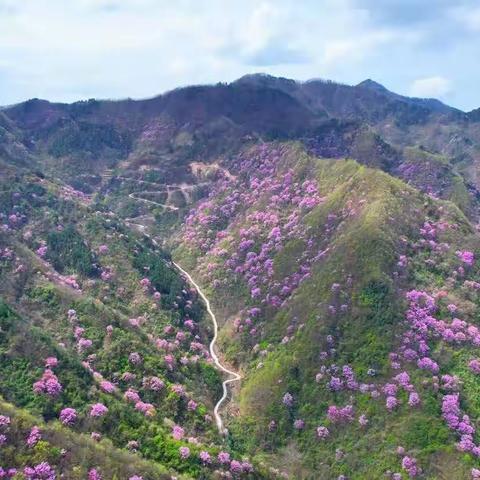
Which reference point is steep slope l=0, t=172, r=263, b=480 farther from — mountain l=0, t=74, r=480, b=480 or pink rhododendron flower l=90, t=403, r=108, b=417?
mountain l=0, t=74, r=480, b=480

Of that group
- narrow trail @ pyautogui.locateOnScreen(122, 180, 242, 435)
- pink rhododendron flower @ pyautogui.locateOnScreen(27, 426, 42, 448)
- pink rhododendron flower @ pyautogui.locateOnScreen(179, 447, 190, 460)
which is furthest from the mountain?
narrow trail @ pyautogui.locateOnScreen(122, 180, 242, 435)

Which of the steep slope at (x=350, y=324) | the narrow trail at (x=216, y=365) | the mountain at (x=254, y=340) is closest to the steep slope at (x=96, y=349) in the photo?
the mountain at (x=254, y=340)

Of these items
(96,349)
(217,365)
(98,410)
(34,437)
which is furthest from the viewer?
(217,365)

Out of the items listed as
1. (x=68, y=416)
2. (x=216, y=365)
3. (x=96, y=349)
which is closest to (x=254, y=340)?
(x=216, y=365)

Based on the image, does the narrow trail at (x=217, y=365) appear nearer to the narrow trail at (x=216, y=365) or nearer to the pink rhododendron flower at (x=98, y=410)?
the narrow trail at (x=216, y=365)

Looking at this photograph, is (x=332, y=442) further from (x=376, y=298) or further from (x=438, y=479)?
(x=376, y=298)

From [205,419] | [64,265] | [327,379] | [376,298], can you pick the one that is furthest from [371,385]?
[64,265]

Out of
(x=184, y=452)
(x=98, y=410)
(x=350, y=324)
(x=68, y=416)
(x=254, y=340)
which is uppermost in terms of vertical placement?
(x=350, y=324)

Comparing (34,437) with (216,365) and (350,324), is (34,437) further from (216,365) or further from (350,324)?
(350,324)
